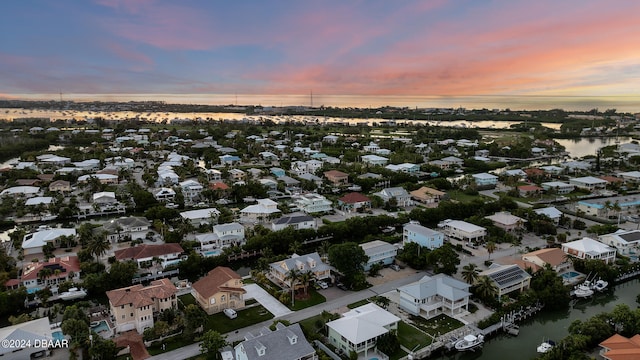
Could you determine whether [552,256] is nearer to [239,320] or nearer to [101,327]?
[239,320]

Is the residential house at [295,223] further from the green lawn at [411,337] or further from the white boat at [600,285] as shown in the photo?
the white boat at [600,285]

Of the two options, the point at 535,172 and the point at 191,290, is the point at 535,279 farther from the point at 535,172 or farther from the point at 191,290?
the point at 535,172

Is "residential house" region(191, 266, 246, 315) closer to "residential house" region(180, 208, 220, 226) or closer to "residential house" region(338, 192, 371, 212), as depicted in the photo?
"residential house" region(180, 208, 220, 226)

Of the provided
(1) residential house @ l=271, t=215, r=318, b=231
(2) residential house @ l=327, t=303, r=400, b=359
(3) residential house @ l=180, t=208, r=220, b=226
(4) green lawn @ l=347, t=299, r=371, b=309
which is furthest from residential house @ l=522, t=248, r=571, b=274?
(3) residential house @ l=180, t=208, r=220, b=226

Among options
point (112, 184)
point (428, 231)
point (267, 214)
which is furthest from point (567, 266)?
point (112, 184)

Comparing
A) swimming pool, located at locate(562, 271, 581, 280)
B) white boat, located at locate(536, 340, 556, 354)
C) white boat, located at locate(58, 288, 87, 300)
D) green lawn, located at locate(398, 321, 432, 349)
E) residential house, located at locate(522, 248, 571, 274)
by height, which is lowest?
white boat, located at locate(536, 340, 556, 354)

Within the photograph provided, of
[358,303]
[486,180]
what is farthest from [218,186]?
[486,180]

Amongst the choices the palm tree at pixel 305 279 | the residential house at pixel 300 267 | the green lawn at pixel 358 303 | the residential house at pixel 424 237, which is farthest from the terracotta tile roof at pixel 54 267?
the residential house at pixel 424 237
